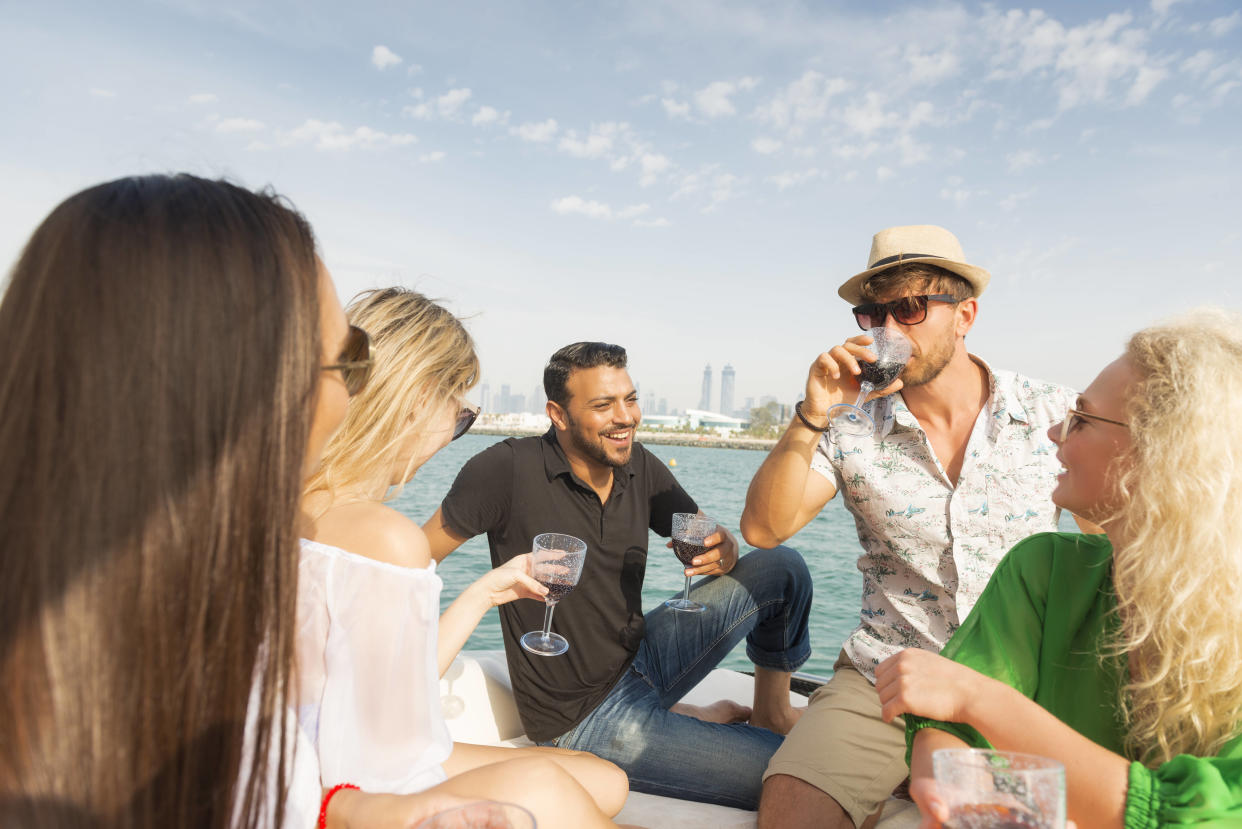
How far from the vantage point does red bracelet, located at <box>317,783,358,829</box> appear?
150 centimetres

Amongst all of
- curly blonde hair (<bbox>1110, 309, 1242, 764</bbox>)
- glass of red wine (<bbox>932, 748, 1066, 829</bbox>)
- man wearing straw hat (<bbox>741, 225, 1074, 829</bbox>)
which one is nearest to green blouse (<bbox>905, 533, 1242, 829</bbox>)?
curly blonde hair (<bbox>1110, 309, 1242, 764</bbox>)

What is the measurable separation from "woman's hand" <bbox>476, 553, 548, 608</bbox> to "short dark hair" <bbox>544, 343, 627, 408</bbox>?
1.26m

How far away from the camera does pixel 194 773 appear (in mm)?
1046

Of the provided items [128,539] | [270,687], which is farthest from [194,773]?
[128,539]

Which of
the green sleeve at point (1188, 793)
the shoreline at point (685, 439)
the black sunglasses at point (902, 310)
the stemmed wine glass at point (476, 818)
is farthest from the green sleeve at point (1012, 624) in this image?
the shoreline at point (685, 439)

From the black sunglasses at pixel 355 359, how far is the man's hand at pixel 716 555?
209 centimetres

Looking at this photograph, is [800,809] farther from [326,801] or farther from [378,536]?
[378,536]

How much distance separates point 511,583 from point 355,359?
4.68ft

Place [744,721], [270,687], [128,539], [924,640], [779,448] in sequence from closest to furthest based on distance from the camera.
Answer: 1. [128,539]
2. [270,687]
3. [924,640]
4. [779,448]
5. [744,721]

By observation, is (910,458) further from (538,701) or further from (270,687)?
(270,687)

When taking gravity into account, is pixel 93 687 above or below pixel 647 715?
above

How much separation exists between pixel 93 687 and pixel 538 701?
239 cm

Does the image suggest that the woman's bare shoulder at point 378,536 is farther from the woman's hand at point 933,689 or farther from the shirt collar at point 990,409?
the shirt collar at point 990,409

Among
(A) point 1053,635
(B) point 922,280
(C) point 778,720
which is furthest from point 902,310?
(C) point 778,720
